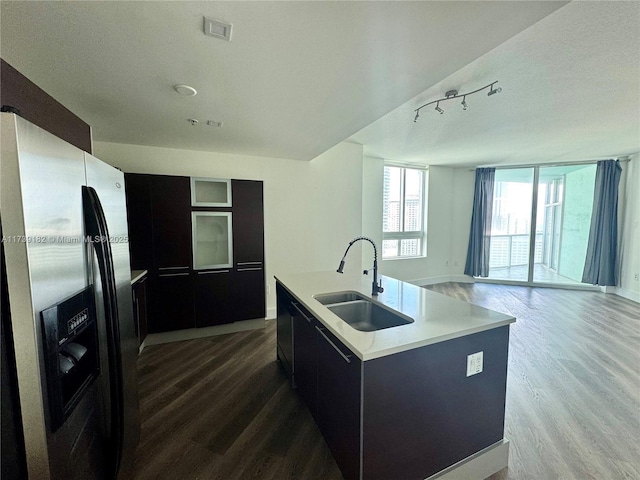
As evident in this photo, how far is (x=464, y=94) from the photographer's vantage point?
2.48 metres

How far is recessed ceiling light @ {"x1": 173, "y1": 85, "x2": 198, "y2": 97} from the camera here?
1.83 m

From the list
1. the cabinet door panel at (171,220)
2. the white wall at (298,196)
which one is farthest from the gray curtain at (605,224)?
the cabinet door panel at (171,220)

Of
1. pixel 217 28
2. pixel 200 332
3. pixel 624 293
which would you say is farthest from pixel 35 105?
pixel 624 293

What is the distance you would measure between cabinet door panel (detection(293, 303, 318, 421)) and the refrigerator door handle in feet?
3.26

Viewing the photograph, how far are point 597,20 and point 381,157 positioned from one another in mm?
3708

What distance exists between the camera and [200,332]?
3.26 metres

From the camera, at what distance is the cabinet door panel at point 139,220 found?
282 centimetres

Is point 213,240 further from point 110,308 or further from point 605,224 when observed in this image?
point 605,224

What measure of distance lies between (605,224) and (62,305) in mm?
7535

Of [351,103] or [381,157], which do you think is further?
[381,157]

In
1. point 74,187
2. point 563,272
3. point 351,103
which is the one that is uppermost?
point 351,103

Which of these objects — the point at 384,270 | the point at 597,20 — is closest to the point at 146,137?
the point at 597,20

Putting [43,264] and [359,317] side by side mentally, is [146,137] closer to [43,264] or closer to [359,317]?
[43,264]

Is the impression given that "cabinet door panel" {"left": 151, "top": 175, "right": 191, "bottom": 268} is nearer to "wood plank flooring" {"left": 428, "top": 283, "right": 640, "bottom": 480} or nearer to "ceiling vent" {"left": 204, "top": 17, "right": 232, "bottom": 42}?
"ceiling vent" {"left": 204, "top": 17, "right": 232, "bottom": 42}
